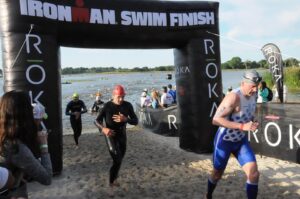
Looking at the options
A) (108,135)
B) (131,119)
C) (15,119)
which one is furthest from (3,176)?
(131,119)

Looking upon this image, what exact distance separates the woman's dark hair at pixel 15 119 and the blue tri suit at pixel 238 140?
291 cm

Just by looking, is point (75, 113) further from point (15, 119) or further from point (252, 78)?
point (15, 119)

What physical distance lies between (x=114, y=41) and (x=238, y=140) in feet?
13.2

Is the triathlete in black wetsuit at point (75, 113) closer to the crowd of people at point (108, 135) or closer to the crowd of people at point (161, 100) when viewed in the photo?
the crowd of people at point (108, 135)

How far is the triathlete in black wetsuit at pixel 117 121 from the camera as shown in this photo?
6102 millimetres

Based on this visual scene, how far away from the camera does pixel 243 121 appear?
4.81 meters

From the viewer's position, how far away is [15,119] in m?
2.49

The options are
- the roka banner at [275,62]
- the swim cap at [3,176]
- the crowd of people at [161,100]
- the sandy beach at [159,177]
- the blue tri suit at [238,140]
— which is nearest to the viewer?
the swim cap at [3,176]

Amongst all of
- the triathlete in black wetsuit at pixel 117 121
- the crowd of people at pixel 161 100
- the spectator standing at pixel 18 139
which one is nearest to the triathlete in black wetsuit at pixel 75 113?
the crowd of people at pixel 161 100

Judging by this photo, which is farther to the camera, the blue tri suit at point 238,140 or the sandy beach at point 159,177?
the sandy beach at point 159,177

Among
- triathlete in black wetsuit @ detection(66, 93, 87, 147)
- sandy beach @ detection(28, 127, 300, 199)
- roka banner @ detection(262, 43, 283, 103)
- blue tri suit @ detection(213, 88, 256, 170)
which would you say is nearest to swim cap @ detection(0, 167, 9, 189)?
blue tri suit @ detection(213, 88, 256, 170)

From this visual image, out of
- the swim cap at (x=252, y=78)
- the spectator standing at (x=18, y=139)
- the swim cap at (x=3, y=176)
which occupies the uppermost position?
the swim cap at (x=252, y=78)

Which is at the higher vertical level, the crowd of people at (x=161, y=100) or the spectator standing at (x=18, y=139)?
the spectator standing at (x=18, y=139)

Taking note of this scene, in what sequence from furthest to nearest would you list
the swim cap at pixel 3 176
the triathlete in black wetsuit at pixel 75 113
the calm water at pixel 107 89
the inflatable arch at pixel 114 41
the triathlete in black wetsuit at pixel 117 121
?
the calm water at pixel 107 89 → the triathlete in black wetsuit at pixel 75 113 → the inflatable arch at pixel 114 41 → the triathlete in black wetsuit at pixel 117 121 → the swim cap at pixel 3 176
